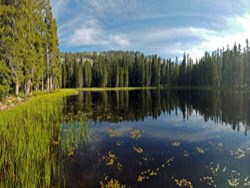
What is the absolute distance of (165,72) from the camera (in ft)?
378

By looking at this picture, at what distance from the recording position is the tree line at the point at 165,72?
278ft

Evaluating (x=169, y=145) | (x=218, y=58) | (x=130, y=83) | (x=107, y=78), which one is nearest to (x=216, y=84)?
(x=218, y=58)

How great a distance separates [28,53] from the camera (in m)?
28.3

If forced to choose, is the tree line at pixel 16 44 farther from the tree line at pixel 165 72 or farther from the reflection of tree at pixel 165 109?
the tree line at pixel 165 72

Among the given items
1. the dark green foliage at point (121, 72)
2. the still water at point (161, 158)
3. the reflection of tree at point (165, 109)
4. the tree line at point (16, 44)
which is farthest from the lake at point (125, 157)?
the dark green foliage at point (121, 72)

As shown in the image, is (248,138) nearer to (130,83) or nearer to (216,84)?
(216,84)

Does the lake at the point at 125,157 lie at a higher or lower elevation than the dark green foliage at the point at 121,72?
lower

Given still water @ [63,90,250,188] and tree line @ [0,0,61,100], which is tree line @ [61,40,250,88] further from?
still water @ [63,90,250,188]

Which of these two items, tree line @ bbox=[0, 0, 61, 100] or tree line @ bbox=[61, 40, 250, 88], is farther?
tree line @ bbox=[61, 40, 250, 88]

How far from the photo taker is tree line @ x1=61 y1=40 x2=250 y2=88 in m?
84.8

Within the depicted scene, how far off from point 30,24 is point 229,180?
32174mm

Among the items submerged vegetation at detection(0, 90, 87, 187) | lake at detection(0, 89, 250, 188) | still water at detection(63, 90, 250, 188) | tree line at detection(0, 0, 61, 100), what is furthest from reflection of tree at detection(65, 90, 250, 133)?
submerged vegetation at detection(0, 90, 87, 187)

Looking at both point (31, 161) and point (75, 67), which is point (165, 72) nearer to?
point (75, 67)

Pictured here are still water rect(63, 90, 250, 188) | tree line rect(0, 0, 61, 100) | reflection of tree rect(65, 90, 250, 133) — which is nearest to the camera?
still water rect(63, 90, 250, 188)
